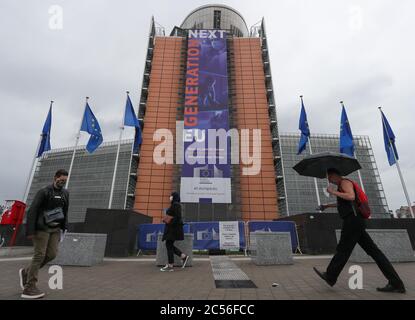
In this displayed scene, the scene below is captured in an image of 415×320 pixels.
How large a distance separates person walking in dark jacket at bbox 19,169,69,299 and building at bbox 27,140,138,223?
6421cm

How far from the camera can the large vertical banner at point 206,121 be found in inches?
1066

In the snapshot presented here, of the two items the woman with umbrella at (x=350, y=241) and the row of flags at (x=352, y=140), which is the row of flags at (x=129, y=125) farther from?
the woman with umbrella at (x=350, y=241)

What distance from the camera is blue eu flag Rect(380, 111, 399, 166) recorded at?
1645 cm

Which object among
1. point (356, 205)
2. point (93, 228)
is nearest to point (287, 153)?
point (93, 228)

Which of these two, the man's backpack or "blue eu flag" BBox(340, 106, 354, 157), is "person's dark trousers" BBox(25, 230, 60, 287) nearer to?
the man's backpack

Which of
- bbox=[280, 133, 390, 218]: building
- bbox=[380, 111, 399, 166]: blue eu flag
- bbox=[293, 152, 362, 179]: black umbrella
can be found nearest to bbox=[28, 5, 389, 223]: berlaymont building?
bbox=[380, 111, 399, 166]: blue eu flag

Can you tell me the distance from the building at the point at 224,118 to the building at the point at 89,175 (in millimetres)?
36041

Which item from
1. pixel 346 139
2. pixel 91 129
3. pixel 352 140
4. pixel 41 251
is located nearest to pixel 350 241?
pixel 41 251

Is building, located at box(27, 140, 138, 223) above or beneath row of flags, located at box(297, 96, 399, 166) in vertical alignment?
above

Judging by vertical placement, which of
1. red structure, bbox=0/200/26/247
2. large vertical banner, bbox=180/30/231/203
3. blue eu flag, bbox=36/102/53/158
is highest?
large vertical banner, bbox=180/30/231/203

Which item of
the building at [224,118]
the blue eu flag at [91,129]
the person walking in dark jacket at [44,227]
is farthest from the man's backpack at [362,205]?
the building at [224,118]

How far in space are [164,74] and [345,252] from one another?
34.4m

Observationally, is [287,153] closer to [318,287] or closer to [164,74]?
[164,74]

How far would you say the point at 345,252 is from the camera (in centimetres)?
400
